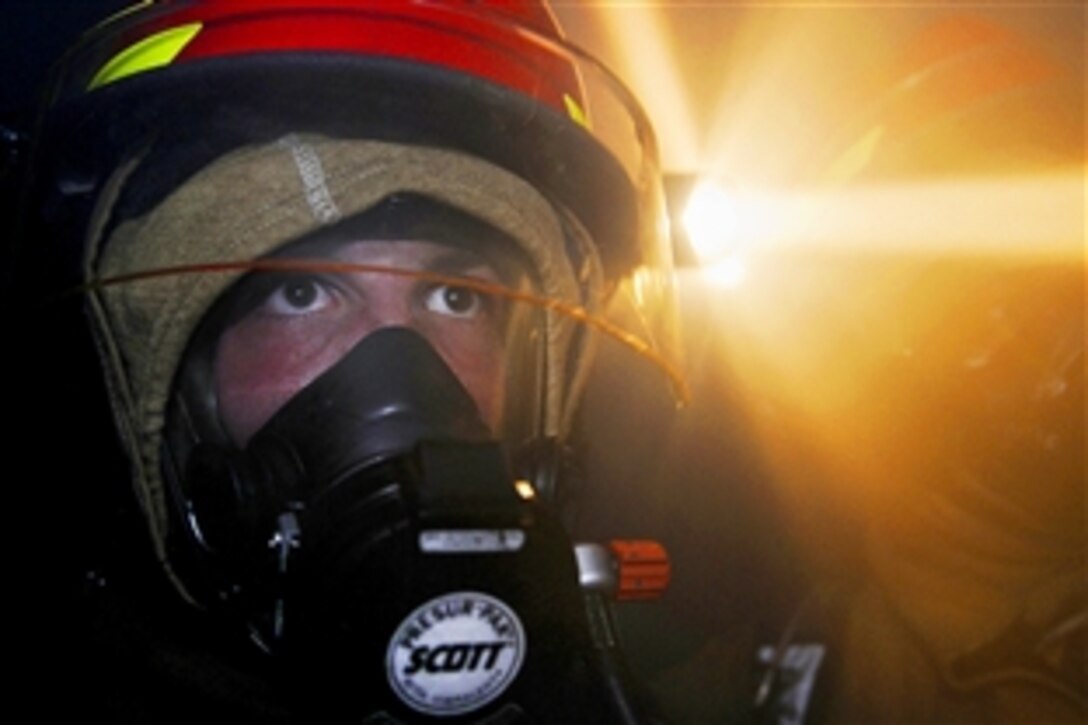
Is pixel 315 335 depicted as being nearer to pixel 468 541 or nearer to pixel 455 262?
pixel 455 262

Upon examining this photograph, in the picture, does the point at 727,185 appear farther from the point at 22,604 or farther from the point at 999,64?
the point at 22,604

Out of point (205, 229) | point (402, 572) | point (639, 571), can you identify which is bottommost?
point (639, 571)

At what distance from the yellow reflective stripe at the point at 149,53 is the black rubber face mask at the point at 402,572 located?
0.53 metres

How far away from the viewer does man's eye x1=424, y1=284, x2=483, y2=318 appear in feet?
4.62

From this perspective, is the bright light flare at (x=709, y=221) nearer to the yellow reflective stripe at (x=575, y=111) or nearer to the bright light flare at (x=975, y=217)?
the bright light flare at (x=975, y=217)

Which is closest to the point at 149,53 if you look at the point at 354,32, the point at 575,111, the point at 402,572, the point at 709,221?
the point at 354,32

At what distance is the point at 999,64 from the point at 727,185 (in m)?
0.65

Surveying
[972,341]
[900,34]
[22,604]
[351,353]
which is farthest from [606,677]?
[900,34]

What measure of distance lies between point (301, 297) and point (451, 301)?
0.21m

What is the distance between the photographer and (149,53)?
4.40 ft

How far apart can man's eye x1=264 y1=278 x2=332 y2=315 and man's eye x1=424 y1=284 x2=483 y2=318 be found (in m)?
0.14

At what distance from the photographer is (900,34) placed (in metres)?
2.21

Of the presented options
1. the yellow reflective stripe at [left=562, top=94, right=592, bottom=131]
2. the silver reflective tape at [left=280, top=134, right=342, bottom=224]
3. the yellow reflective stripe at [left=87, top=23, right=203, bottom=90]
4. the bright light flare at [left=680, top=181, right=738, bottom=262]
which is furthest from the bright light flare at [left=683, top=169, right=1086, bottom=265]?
the yellow reflective stripe at [left=87, top=23, right=203, bottom=90]

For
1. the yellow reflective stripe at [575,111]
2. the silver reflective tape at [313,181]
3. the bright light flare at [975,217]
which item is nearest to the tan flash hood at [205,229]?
the silver reflective tape at [313,181]
